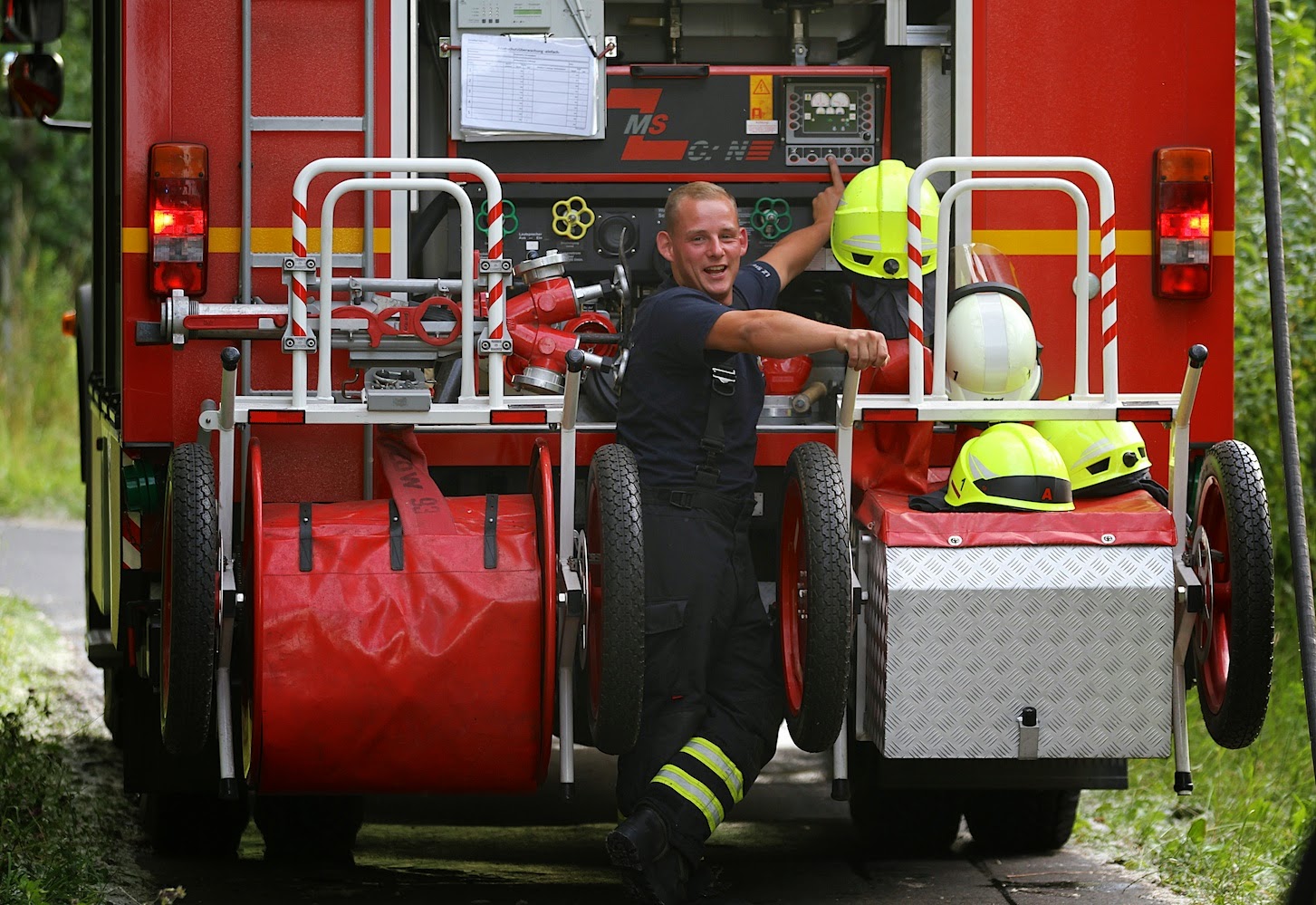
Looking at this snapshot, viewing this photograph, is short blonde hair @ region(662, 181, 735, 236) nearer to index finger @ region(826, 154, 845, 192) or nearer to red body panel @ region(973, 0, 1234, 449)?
index finger @ region(826, 154, 845, 192)

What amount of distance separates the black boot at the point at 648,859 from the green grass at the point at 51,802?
127cm

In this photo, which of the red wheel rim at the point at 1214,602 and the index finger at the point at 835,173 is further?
the index finger at the point at 835,173

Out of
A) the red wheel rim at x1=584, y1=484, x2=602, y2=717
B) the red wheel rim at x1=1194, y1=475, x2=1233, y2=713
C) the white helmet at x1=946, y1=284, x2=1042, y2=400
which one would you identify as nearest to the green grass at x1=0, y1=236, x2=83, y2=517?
the red wheel rim at x1=584, y1=484, x2=602, y2=717

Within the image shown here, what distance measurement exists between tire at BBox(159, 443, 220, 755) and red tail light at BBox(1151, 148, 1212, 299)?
7.75ft

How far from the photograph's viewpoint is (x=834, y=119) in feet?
17.5

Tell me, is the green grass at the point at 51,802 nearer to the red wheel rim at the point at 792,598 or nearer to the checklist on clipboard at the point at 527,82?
the red wheel rim at the point at 792,598

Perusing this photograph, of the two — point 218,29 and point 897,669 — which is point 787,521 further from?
point 218,29

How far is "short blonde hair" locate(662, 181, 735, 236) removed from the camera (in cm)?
485

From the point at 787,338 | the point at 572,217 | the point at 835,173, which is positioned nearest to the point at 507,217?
the point at 572,217

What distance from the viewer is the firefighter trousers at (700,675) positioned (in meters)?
4.50

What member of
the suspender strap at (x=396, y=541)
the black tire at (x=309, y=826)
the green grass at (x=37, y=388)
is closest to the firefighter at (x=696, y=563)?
the suspender strap at (x=396, y=541)

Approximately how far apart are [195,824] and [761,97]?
248 cm

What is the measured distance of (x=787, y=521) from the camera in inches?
181

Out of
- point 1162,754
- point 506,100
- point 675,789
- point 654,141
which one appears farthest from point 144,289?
point 1162,754
